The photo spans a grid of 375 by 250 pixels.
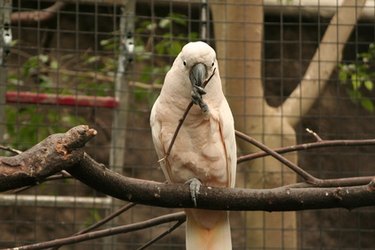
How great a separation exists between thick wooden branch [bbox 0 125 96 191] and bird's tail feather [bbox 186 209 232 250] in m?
0.76

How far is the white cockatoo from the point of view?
2238mm

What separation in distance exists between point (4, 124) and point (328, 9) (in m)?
1.61

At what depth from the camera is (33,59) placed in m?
3.81

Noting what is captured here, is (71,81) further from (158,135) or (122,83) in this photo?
(158,135)

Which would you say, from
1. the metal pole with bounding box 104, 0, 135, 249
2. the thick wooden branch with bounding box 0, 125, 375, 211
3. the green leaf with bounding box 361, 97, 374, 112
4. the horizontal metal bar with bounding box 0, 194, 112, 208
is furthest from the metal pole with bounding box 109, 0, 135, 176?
the thick wooden branch with bounding box 0, 125, 375, 211

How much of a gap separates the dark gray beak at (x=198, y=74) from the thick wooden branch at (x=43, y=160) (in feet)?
1.99

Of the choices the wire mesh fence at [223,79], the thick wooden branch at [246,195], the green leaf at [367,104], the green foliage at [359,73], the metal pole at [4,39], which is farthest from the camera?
the green leaf at [367,104]

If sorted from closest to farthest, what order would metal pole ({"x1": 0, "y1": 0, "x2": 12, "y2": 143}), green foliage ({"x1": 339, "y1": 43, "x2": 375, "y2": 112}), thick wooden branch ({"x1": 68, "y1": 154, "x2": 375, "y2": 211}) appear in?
1. thick wooden branch ({"x1": 68, "y1": 154, "x2": 375, "y2": 211})
2. metal pole ({"x1": 0, "y1": 0, "x2": 12, "y2": 143})
3. green foliage ({"x1": 339, "y1": 43, "x2": 375, "y2": 112})

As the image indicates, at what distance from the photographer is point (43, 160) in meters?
1.54

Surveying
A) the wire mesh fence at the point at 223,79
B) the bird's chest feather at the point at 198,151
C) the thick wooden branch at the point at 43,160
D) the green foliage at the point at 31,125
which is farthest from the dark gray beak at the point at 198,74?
the green foliage at the point at 31,125

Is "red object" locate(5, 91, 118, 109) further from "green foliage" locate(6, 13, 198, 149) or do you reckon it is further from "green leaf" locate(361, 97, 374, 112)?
"green leaf" locate(361, 97, 374, 112)

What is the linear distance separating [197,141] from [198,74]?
209 millimetres

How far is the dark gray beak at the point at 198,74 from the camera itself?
2125mm

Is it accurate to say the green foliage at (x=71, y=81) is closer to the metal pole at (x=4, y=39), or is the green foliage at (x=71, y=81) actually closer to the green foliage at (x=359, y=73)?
the metal pole at (x=4, y=39)
